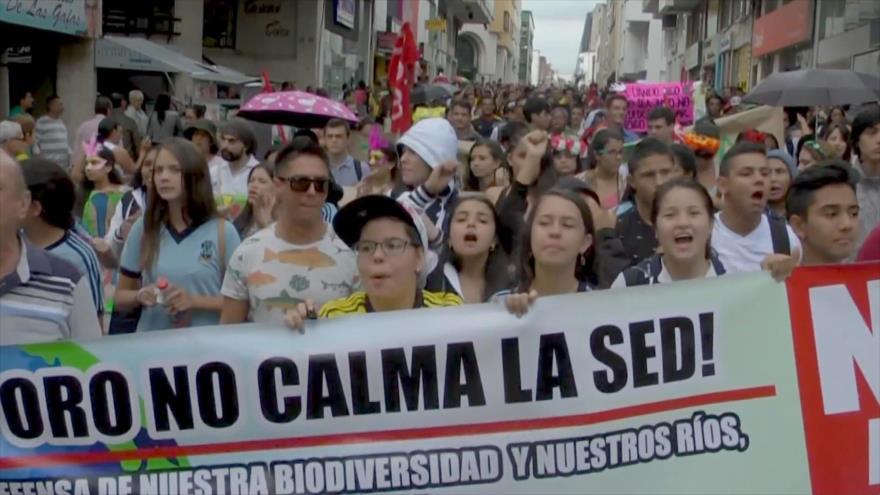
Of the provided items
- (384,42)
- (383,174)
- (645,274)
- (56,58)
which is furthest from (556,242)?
(384,42)

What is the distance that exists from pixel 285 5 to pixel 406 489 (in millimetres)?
29973

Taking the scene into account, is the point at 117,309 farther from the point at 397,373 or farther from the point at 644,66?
the point at 644,66

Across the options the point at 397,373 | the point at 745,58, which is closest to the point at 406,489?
the point at 397,373

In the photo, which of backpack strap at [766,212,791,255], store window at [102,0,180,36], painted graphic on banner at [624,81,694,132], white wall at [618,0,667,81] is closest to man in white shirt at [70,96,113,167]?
painted graphic on banner at [624,81,694,132]

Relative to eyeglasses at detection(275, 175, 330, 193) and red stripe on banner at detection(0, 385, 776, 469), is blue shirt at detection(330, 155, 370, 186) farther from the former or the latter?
red stripe on banner at detection(0, 385, 776, 469)

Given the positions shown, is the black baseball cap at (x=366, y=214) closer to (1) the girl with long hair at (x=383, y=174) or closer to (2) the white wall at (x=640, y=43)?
(1) the girl with long hair at (x=383, y=174)

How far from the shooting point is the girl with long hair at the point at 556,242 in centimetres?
442

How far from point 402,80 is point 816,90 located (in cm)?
499

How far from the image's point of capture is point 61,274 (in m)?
4.01

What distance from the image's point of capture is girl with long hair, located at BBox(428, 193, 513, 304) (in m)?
5.24

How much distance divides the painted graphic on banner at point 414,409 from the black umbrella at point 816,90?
34.5 ft

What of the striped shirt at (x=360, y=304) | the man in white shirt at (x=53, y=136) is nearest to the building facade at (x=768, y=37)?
the man in white shirt at (x=53, y=136)

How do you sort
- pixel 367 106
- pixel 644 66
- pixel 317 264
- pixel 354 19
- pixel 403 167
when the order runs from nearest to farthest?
1. pixel 317 264
2. pixel 403 167
3. pixel 367 106
4. pixel 354 19
5. pixel 644 66

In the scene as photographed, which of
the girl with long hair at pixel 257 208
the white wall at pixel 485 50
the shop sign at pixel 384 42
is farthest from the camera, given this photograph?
the white wall at pixel 485 50
